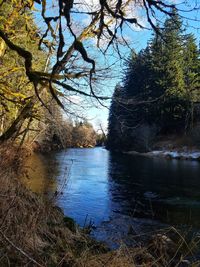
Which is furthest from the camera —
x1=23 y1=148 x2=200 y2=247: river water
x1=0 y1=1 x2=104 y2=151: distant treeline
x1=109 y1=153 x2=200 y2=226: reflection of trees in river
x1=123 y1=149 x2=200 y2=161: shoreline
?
x1=123 y1=149 x2=200 y2=161: shoreline

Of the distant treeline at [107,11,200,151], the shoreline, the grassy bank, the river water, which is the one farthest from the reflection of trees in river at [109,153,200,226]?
the distant treeline at [107,11,200,151]

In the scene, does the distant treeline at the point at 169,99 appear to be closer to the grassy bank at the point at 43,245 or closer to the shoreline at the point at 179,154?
the shoreline at the point at 179,154

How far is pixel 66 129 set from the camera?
1114cm

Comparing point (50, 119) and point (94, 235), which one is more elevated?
point (50, 119)

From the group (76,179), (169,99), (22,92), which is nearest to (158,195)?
(76,179)

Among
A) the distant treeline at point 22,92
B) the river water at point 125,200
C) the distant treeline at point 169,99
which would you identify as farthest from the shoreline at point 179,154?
the distant treeline at point 22,92

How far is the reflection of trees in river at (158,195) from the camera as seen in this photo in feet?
46.0

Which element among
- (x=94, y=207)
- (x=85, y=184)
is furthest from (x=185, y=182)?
(x=94, y=207)

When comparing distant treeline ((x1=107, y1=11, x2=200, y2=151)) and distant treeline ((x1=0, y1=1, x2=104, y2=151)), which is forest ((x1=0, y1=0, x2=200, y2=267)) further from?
distant treeline ((x1=107, y1=11, x2=200, y2=151))

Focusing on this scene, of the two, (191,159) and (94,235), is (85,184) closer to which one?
(94,235)

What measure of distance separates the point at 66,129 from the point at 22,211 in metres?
5.32

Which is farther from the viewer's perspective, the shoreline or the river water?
the shoreline

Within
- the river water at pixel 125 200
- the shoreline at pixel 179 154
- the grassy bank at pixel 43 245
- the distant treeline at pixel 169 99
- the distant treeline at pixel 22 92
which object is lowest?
the river water at pixel 125 200

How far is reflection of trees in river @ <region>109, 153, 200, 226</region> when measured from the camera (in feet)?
46.0
